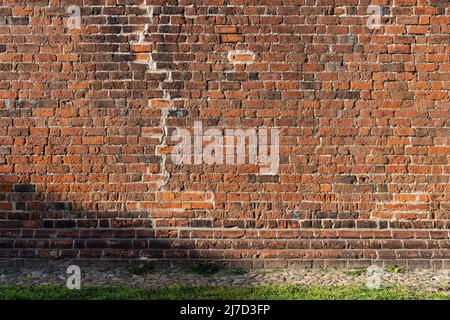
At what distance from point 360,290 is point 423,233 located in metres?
1.29

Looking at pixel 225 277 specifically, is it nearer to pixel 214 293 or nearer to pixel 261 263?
pixel 261 263

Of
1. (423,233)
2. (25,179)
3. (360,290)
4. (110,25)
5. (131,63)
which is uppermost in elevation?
(110,25)

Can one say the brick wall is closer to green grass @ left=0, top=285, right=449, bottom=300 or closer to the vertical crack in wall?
the vertical crack in wall

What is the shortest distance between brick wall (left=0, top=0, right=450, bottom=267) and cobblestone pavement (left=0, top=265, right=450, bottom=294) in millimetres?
462

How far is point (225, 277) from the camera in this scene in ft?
18.7

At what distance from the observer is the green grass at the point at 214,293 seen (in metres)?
4.99

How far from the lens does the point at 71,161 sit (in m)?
6.16

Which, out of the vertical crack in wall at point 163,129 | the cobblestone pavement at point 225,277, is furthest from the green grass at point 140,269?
the vertical crack in wall at point 163,129

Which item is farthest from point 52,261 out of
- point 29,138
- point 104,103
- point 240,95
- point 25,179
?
point 240,95

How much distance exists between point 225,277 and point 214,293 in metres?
0.60

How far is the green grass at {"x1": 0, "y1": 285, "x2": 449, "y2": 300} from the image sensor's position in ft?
16.4

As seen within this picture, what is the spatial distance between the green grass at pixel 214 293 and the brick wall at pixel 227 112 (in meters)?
0.95

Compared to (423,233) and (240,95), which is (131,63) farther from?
(423,233)

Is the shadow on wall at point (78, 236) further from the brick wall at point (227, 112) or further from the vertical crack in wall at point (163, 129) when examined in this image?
the vertical crack in wall at point (163, 129)
